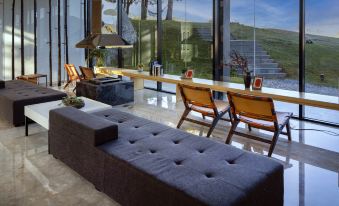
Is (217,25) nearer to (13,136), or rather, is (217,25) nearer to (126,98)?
(126,98)

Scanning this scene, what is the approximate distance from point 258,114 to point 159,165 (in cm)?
175

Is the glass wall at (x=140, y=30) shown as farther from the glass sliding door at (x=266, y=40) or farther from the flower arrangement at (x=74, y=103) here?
the flower arrangement at (x=74, y=103)

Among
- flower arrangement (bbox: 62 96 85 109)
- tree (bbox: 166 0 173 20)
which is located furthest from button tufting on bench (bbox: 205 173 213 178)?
tree (bbox: 166 0 173 20)

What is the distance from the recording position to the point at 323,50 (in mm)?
4633

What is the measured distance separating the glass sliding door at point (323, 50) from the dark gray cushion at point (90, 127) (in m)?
3.56

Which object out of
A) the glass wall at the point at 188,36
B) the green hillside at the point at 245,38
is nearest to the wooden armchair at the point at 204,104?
the green hillside at the point at 245,38

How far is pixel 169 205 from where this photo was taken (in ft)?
6.09

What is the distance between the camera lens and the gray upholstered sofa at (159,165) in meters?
1.85

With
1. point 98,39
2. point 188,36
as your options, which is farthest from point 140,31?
point 98,39

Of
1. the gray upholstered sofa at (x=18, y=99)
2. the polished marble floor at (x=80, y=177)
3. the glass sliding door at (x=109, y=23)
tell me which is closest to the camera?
the polished marble floor at (x=80, y=177)

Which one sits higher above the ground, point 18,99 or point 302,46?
point 302,46

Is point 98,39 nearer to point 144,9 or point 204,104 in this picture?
point 144,9

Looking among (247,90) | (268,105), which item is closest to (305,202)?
(268,105)

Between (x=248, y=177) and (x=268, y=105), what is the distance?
4.97 feet
